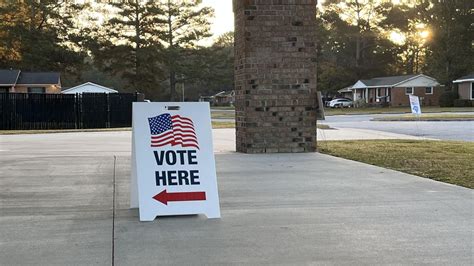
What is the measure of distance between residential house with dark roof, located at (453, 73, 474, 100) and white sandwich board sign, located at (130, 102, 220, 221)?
175 ft

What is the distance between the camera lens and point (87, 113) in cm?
2502

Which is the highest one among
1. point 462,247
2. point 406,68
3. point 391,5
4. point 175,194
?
point 391,5

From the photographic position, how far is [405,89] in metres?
63.7

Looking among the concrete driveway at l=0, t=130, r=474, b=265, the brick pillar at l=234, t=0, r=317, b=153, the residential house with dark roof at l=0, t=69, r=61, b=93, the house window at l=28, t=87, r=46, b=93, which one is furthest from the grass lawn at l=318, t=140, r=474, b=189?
the house window at l=28, t=87, r=46, b=93

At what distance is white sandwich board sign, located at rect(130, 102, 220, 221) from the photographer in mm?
5660

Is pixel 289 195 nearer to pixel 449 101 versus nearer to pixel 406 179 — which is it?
pixel 406 179

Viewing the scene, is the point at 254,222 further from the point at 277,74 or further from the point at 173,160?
the point at 277,74

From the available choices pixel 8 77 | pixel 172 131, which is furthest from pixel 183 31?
pixel 172 131

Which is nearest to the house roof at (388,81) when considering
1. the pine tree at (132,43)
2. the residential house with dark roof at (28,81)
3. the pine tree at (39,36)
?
the pine tree at (132,43)

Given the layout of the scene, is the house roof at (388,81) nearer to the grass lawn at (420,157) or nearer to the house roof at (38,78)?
the house roof at (38,78)

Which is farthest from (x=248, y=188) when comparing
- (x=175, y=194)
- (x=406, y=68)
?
(x=406, y=68)

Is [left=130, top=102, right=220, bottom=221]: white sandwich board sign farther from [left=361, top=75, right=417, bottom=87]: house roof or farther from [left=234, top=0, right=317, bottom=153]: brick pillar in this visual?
[left=361, top=75, right=417, bottom=87]: house roof

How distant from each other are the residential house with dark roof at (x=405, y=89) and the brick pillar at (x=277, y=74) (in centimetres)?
5417

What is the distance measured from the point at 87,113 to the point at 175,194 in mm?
20396
